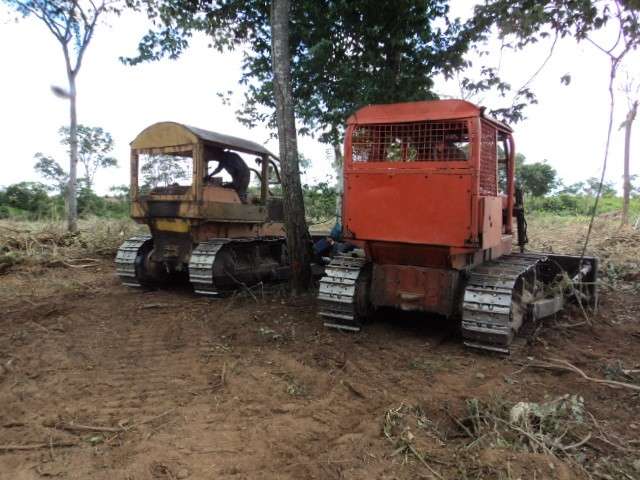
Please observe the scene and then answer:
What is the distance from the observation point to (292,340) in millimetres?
4883

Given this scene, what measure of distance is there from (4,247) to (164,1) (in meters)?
6.19

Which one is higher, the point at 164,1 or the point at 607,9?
the point at 164,1

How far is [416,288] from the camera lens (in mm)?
4898

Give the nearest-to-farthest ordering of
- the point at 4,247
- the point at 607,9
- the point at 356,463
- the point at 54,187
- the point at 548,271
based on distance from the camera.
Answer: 1. the point at 356,463
2. the point at 607,9
3. the point at 548,271
4. the point at 4,247
5. the point at 54,187

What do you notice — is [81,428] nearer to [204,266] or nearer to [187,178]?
[204,266]

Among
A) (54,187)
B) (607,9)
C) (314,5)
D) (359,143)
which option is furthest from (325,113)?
(54,187)

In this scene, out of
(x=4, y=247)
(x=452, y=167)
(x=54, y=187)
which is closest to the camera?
(x=452, y=167)

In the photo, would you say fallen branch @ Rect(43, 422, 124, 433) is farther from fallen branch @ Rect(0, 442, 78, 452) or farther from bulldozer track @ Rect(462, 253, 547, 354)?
bulldozer track @ Rect(462, 253, 547, 354)

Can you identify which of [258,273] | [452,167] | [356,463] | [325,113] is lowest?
[356,463]

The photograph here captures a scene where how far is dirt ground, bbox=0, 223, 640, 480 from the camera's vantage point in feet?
8.71

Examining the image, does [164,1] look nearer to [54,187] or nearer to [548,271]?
[548,271]

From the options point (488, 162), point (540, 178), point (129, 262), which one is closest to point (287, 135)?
point (488, 162)

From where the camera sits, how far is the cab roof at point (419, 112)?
4.38m

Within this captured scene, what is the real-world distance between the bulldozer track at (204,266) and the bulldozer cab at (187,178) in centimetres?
36
